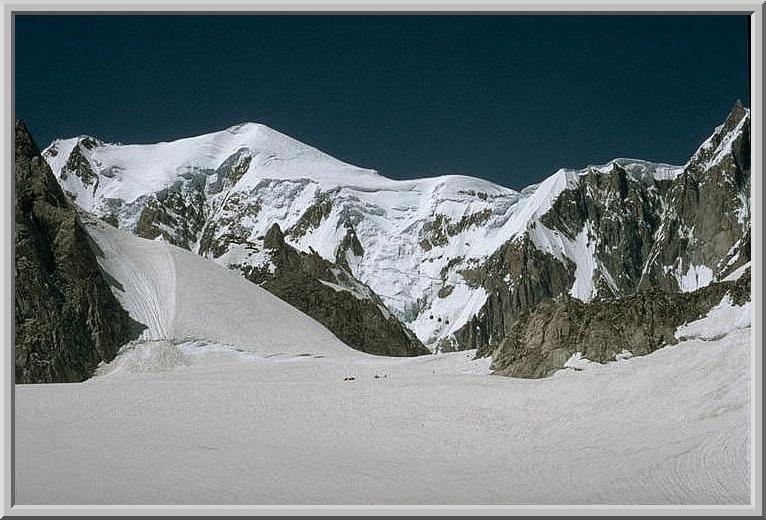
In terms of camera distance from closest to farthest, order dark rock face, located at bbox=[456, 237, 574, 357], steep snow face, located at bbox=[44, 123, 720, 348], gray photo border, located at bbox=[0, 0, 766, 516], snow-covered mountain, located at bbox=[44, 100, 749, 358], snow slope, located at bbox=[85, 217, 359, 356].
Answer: gray photo border, located at bbox=[0, 0, 766, 516], snow slope, located at bbox=[85, 217, 359, 356], dark rock face, located at bbox=[456, 237, 574, 357], snow-covered mountain, located at bbox=[44, 100, 749, 358], steep snow face, located at bbox=[44, 123, 720, 348]

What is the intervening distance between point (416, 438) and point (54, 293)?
1103 inches

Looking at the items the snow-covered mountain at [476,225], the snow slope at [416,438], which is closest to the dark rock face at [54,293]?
the snow slope at [416,438]

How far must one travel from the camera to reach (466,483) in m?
15.2

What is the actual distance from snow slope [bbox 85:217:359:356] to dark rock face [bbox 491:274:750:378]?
16.8 meters

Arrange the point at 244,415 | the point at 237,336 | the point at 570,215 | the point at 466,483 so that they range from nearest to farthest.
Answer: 1. the point at 466,483
2. the point at 244,415
3. the point at 237,336
4. the point at 570,215

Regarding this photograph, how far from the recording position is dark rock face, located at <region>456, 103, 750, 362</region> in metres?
154

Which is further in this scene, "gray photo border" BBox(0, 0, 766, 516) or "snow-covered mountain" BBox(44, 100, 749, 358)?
"snow-covered mountain" BBox(44, 100, 749, 358)

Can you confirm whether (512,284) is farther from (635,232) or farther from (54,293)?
(54,293)

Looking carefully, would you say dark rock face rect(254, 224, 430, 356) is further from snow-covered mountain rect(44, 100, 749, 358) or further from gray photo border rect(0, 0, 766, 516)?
snow-covered mountain rect(44, 100, 749, 358)

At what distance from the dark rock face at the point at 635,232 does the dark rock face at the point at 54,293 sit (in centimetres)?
10970

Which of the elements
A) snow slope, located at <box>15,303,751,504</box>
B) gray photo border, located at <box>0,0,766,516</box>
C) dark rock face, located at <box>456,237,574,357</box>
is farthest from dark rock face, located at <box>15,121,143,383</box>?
dark rock face, located at <box>456,237,574,357</box>

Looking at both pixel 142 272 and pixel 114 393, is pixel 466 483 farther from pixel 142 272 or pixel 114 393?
pixel 142 272

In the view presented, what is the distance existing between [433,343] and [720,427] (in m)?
140

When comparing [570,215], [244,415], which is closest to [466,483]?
[244,415]
